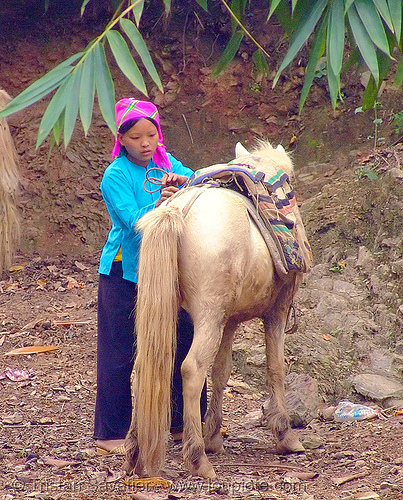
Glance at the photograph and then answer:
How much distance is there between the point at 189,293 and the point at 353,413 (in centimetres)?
179

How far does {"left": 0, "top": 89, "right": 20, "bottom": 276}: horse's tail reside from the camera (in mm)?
4832

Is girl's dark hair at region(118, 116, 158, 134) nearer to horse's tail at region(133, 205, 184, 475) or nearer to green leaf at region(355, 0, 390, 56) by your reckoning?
horse's tail at region(133, 205, 184, 475)

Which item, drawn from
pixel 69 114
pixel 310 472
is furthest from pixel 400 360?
pixel 69 114

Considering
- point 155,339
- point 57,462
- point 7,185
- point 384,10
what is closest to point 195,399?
point 155,339

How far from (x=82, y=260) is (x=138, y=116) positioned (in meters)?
4.82

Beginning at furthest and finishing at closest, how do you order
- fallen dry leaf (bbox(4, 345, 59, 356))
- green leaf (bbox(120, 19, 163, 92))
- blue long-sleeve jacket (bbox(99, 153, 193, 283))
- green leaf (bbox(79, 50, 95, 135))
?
fallen dry leaf (bbox(4, 345, 59, 356)), blue long-sleeve jacket (bbox(99, 153, 193, 283)), green leaf (bbox(120, 19, 163, 92)), green leaf (bbox(79, 50, 95, 135))

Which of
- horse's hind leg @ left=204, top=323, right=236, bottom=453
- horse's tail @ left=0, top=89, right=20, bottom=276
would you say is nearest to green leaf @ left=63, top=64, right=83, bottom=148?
horse's hind leg @ left=204, top=323, right=236, bottom=453

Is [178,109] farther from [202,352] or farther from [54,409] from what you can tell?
[202,352]

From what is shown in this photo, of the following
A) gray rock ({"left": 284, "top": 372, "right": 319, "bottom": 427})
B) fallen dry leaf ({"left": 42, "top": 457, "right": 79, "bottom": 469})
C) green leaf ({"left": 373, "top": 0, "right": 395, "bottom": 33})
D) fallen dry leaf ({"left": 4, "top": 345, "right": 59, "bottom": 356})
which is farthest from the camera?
fallen dry leaf ({"left": 4, "top": 345, "right": 59, "bottom": 356})

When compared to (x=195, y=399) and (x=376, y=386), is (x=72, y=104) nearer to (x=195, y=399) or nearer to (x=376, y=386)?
(x=195, y=399)

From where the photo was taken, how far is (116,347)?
150 inches

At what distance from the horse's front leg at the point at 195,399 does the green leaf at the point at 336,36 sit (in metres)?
1.37

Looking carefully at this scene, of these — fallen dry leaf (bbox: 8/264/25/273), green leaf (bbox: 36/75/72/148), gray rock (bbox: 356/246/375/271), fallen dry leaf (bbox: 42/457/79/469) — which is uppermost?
green leaf (bbox: 36/75/72/148)

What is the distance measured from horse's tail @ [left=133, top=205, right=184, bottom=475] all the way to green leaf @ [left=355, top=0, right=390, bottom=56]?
46.9 inches
